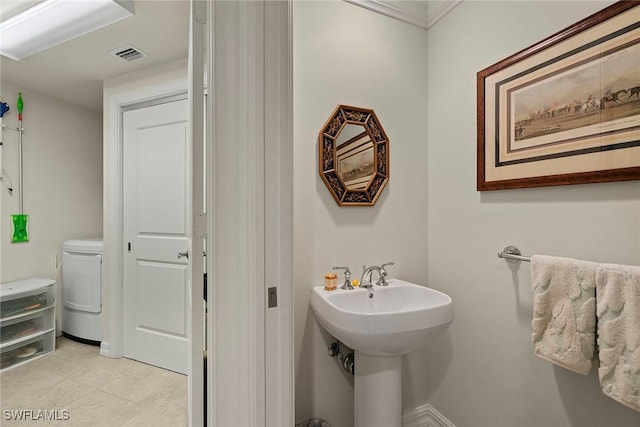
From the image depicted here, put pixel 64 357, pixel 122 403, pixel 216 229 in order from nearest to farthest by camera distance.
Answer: pixel 216 229 < pixel 122 403 < pixel 64 357

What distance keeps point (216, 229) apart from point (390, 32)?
1476mm

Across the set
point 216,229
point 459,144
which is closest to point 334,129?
point 459,144

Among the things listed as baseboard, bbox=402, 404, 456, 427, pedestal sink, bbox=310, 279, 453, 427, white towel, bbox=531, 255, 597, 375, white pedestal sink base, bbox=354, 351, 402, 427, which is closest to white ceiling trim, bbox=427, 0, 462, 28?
white towel, bbox=531, 255, 597, 375

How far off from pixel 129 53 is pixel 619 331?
2.83 m

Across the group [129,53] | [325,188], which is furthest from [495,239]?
[129,53]

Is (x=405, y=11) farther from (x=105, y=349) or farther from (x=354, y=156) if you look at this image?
(x=105, y=349)

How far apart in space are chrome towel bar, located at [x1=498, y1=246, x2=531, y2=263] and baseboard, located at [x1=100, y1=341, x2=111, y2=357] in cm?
282

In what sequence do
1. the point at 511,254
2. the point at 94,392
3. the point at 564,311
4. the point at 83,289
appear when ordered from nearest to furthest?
the point at 564,311, the point at 511,254, the point at 94,392, the point at 83,289

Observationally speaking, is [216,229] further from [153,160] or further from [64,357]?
[64,357]

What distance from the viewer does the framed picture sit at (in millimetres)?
941

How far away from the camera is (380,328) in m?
1.08

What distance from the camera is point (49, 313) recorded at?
2424mm

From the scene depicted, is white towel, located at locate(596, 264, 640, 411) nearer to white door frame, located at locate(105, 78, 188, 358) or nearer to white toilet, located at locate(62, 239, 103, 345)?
white door frame, located at locate(105, 78, 188, 358)

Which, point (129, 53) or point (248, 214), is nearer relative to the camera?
point (248, 214)
